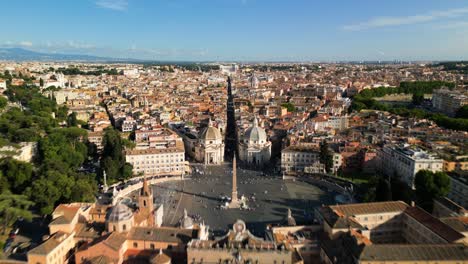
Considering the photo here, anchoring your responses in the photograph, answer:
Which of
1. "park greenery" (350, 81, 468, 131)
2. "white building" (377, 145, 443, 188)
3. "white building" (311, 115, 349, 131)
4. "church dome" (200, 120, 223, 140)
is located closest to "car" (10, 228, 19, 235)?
"church dome" (200, 120, 223, 140)

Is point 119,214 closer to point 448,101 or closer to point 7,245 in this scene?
point 7,245

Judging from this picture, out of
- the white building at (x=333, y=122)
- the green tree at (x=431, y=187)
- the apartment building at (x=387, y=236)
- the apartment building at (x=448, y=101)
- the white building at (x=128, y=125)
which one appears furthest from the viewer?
the apartment building at (x=448, y=101)

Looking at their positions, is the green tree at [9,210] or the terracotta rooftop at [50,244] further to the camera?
the green tree at [9,210]

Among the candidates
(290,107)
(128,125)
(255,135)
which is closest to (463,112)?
(290,107)

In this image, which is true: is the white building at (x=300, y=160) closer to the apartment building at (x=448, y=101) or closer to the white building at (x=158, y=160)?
the white building at (x=158, y=160)

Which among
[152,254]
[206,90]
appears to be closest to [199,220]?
[152,254]

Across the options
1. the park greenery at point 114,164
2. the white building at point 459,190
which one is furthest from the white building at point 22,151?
the white building at point 459,190

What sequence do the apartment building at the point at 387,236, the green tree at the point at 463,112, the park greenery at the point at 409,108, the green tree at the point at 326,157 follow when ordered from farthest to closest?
the green tree at the point at 463,112, the park greenery at the point at 409,108, the green tree at the point at 326,157, the apartment building at the point at 387,236
